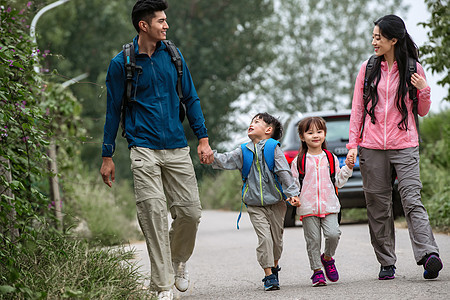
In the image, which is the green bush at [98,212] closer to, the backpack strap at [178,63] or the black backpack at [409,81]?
the backpack strap at [178,63]

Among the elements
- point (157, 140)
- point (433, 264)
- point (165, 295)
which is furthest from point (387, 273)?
point (157, 140)

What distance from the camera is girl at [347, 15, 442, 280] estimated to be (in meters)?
5.99

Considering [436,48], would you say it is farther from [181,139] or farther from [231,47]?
[231,47]

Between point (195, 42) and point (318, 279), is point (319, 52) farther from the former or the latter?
point (318, 279)

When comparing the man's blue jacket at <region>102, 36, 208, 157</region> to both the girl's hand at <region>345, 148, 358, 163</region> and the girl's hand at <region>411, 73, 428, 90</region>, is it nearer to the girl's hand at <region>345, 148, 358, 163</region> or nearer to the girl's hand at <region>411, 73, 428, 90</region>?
the girl's hand at <region>345, 148, 358, 163</region>

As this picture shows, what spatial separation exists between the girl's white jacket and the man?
0.96 m

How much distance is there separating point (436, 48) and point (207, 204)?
17.5 meters

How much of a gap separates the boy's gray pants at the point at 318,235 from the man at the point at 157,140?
3.29ft

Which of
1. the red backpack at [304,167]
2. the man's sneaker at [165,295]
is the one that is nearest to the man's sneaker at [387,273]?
the red backpack at [304,167]

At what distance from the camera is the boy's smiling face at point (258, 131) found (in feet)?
20.6

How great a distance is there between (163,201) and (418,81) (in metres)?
2.18

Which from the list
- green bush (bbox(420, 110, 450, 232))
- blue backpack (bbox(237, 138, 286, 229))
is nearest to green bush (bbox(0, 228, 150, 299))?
blue backpack (bbox(237, 138, 286, 229))

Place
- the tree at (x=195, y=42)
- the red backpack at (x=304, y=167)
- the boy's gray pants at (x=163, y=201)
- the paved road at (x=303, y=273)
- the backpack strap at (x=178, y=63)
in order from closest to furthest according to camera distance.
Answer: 1. the boy's gray pants at (x=163, y=201)
2. the paved road at (x=303, y=273)
3. the backpack strap at (x=178, y=63)
4. the red backpack at (x=304, y=167)
5. the tree at (x=195, y=42)

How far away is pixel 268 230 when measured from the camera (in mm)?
6027
